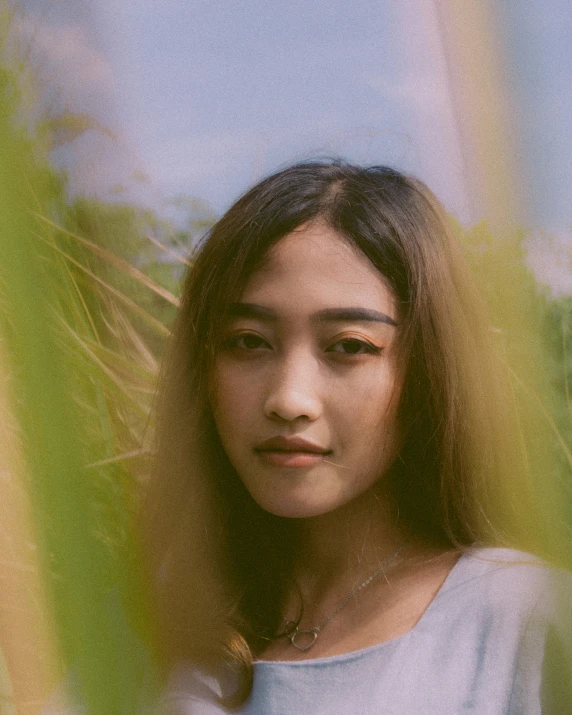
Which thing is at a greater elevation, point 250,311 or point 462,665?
point 250,311

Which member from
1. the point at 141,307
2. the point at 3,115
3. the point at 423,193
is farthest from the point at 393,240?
the point at 3,115

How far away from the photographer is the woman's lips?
0.83 metres

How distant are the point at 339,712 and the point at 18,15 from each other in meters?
0.77

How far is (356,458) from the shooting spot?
2.81ft

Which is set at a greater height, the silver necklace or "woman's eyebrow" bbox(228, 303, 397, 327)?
"woman's eyebrow" bbox(228, 303, 397, 327)

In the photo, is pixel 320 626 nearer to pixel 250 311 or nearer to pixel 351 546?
pixel 351 546

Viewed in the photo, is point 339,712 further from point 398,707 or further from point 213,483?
point 213,483

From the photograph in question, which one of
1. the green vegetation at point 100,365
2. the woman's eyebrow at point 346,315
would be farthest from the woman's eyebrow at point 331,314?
the green vegetation at point 100,365

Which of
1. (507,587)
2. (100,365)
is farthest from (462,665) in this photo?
(100,365)

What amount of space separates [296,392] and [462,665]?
1.08 feet

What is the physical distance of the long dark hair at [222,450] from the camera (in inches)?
34.1

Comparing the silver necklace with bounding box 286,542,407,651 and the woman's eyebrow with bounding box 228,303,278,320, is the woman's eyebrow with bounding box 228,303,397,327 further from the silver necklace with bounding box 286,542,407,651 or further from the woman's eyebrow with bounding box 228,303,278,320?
the silver necklace with bounding box 286,542,407,651

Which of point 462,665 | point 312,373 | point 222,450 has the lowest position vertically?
point 462,665

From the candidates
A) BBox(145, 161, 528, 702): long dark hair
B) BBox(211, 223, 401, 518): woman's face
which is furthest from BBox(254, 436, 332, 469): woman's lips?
BBox(145, 161, 528, 702): long dark hair
